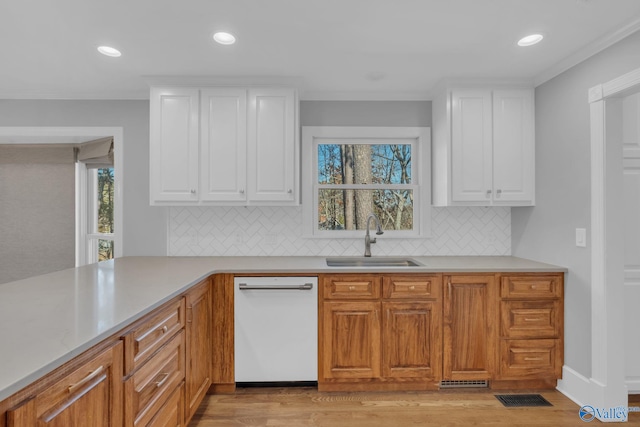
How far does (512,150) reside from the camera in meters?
2.86

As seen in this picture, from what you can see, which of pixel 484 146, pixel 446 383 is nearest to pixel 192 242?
pixel 446 383

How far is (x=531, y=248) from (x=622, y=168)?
0.92m

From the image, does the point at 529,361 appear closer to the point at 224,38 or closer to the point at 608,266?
the point at 608,266

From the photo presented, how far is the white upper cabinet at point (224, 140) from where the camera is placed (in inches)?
112

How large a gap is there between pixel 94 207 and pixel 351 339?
3074 millimetres

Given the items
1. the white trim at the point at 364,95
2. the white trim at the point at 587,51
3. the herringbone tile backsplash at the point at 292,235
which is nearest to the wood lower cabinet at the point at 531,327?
the herringbone tile backsplash at the point at 292,235

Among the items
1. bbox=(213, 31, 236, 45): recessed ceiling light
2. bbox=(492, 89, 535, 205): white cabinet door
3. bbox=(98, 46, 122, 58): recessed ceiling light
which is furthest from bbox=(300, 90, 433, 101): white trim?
bbox=(98, 46, 122, 58): recessed ceiling light

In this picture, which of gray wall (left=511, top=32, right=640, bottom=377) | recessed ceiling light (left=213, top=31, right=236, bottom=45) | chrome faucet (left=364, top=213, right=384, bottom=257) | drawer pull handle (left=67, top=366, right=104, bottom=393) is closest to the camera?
drawer pull handle (left=67, top=366, right=104, bottom=393)

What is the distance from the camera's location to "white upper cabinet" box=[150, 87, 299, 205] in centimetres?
283

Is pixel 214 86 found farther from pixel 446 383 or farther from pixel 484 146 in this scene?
pixel 446 383

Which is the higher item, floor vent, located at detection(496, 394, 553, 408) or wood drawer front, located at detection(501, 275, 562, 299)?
wood drawer front, located at detection(501, 275, 562, 299)

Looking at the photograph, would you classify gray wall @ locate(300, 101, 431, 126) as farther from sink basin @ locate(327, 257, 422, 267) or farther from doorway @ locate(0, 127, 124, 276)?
doorway @ locate(0, 127, 124, 276)

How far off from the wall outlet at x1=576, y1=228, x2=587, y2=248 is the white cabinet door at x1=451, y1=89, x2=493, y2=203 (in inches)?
26.0

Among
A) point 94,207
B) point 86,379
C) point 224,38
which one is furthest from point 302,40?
point 94,207
